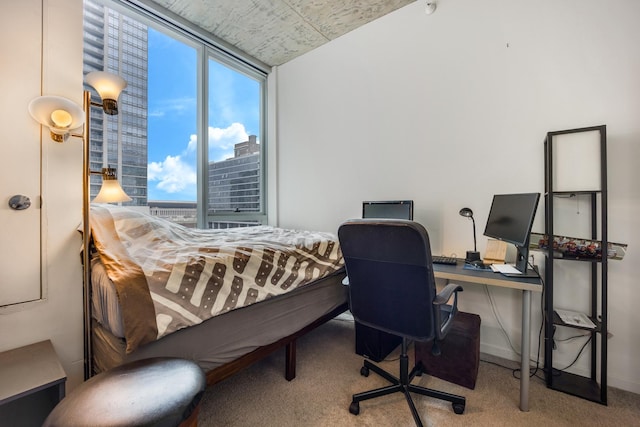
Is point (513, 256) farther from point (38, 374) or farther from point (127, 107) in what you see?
point (127, 107)

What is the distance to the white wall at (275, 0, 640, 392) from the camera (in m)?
1.79

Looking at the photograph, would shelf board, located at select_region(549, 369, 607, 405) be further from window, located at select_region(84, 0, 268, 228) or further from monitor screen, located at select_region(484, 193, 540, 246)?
window, located at select_region(84, 0, 268, 228)

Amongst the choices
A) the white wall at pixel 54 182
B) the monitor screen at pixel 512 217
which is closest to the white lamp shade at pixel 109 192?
the white wall at pixel 54 182

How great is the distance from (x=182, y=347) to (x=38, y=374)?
55 cm

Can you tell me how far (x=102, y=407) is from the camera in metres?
0.84

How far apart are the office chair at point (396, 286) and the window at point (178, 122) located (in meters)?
2.33

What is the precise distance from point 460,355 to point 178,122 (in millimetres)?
3423

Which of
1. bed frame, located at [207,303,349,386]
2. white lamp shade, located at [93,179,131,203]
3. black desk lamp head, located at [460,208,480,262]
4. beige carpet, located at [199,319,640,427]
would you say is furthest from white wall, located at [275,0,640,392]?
white lamp shade, located at [93,179,131,203]

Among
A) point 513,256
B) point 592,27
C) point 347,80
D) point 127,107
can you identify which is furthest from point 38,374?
point 592,27

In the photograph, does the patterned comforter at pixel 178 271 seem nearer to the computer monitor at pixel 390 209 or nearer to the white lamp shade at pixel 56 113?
the white lamp shade at pixel 56 113

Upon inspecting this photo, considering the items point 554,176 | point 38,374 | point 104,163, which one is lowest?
point 38,374

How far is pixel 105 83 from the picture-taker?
1542 mm

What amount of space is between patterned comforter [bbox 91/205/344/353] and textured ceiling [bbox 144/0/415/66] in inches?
88.8

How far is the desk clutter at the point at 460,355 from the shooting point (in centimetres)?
177
